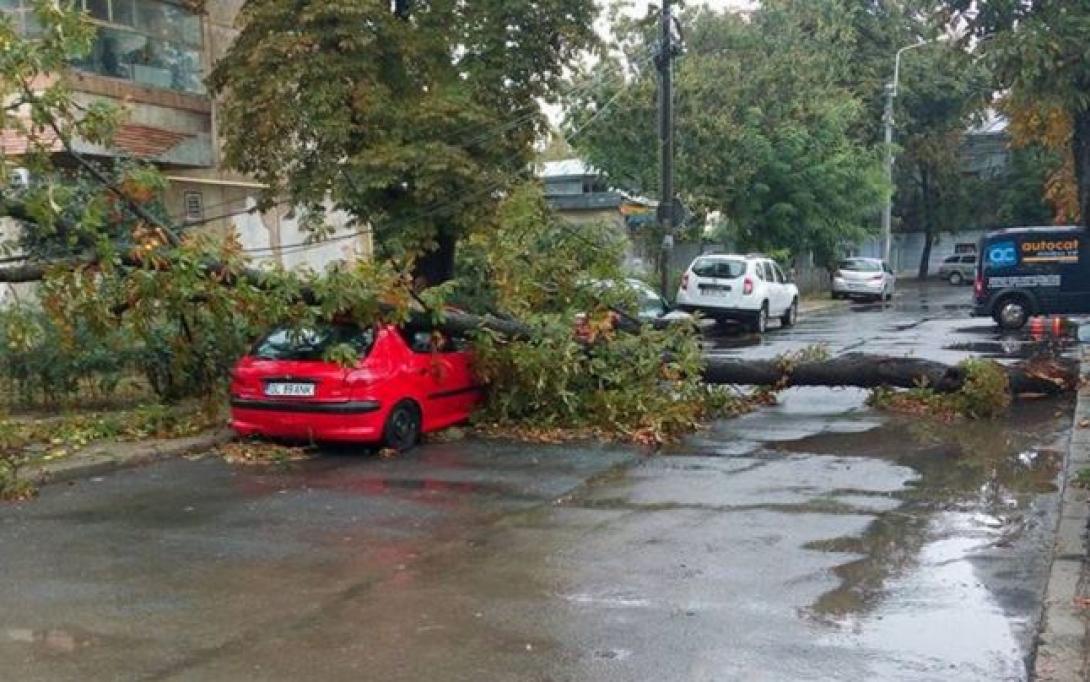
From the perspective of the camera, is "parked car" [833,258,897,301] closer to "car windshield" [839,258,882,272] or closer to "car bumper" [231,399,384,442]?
"car windshield" [839,258,882,272]

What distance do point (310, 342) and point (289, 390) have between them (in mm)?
556

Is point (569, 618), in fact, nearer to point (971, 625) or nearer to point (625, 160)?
point (971, 625)

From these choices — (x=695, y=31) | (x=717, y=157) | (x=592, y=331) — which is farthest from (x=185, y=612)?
(x=695, y=31)

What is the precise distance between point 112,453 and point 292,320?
2155mm

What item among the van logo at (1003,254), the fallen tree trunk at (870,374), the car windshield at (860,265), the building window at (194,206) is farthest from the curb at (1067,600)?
the car windshield at (860,265)

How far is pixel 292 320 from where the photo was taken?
→ 1050 centimetres

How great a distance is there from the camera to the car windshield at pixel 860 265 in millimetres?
38950

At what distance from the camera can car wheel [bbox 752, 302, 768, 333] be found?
25516 mm

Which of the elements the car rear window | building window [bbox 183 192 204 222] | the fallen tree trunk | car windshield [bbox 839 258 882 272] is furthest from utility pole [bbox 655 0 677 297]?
car windshield [bbox 839 258 882 272]

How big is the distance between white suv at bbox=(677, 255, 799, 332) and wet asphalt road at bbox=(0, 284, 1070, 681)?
14016 mm

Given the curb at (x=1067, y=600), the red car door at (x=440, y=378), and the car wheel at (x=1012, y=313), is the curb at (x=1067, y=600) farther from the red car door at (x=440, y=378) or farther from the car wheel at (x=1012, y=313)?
the car wheel at (x=1012, y=313)

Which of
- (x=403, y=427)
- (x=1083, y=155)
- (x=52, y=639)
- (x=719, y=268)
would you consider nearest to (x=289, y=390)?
(x=403, y=427)

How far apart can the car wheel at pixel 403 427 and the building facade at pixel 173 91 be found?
7.37 m

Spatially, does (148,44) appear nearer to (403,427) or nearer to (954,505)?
(403,427)
